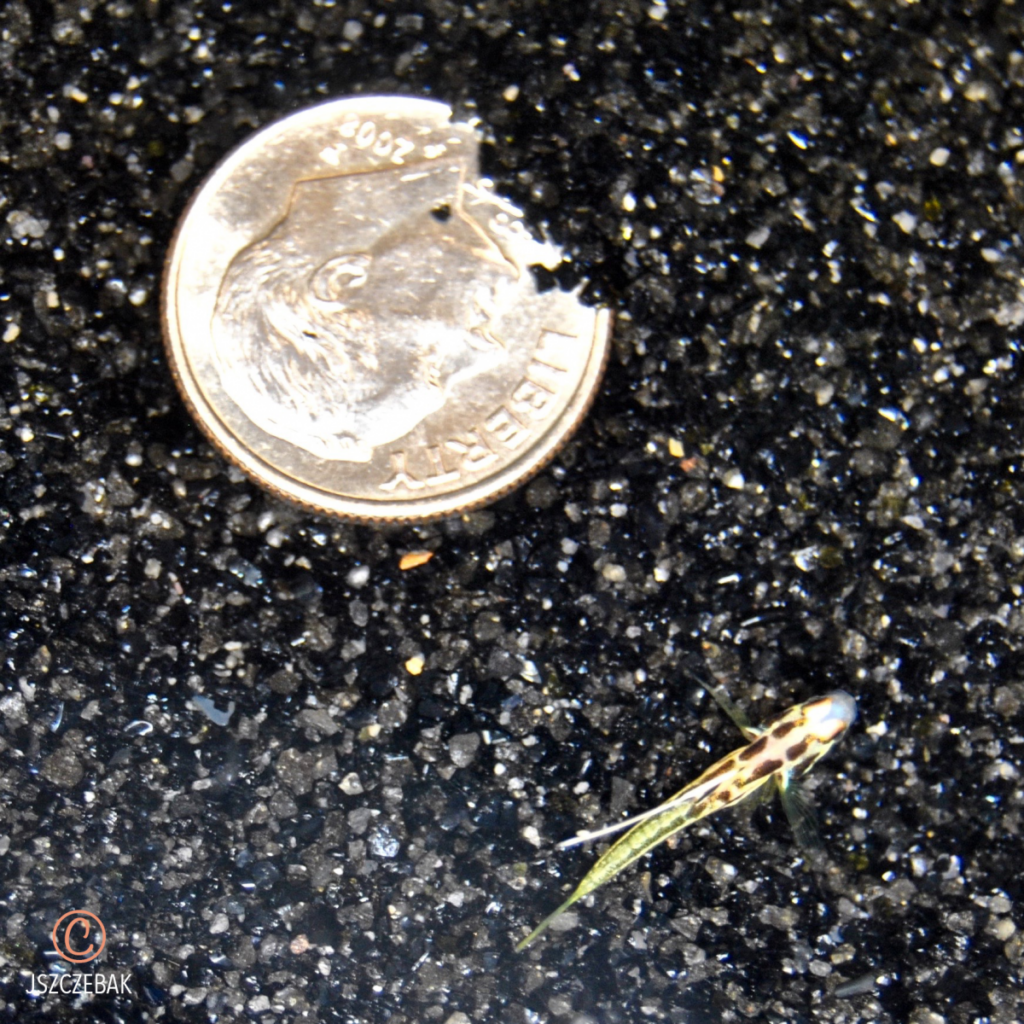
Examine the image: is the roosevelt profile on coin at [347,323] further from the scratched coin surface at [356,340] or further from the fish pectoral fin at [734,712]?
the fish pectoral fin at [734,712]

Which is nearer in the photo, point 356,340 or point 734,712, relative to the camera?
point 356,340

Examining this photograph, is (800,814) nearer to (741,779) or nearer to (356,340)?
(741,779)

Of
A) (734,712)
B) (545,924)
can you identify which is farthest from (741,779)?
(545,924)

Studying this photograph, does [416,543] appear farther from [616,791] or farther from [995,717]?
[995,717]

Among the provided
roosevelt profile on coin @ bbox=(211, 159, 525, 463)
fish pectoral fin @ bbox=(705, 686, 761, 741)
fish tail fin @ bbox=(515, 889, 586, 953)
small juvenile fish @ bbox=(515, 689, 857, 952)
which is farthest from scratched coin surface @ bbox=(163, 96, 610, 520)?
fish tail fin @ bbox=(515, 889, 586, 953)

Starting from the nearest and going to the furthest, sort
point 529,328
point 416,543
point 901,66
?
1. point 529,328
2. point 416,543
3. point 901,66

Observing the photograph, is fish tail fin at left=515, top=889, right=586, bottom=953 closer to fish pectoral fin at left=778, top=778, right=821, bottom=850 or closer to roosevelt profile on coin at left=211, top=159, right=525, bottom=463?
fish pectoral fin at left=778, top=778, right=821, bottom=850

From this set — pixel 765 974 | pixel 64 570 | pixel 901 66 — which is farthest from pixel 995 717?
pixel 64 570
